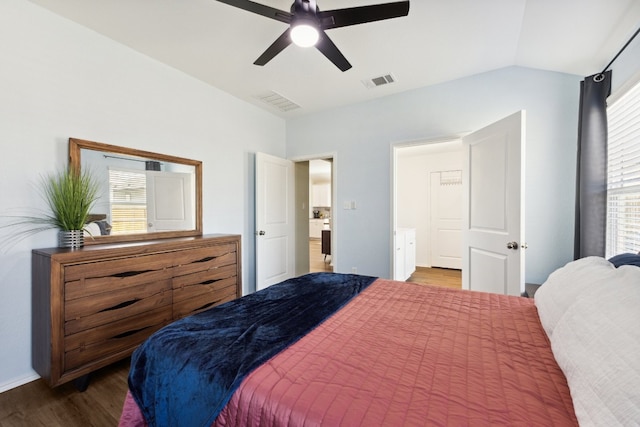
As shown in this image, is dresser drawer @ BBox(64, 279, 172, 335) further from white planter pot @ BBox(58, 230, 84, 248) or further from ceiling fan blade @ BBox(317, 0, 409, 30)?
ceiling fan blade @ BBox(317, 0, 409, 30)

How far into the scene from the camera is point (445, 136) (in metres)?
3.03

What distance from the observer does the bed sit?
2.21 feet

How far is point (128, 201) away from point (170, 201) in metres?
0.40

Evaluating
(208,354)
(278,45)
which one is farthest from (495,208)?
(208,354)

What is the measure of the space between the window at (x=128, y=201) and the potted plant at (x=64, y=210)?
0.28 m

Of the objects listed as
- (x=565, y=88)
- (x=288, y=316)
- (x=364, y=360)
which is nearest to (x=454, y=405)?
(x=364, y=360)

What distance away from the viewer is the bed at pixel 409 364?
0.67 metres

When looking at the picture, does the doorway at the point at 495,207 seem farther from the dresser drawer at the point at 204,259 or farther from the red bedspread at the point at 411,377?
the dresser drawer at the point at 204,259

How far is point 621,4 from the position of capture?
1.63 metres

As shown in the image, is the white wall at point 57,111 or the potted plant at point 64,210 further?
the potted plant at point 64,210

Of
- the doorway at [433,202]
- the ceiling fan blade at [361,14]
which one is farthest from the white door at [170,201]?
the doorway at [433,202]

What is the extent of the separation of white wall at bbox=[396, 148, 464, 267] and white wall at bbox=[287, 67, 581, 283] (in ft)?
6.58

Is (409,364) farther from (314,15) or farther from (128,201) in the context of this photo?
(128,201)

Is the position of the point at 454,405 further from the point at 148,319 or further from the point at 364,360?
the point at 148,319
